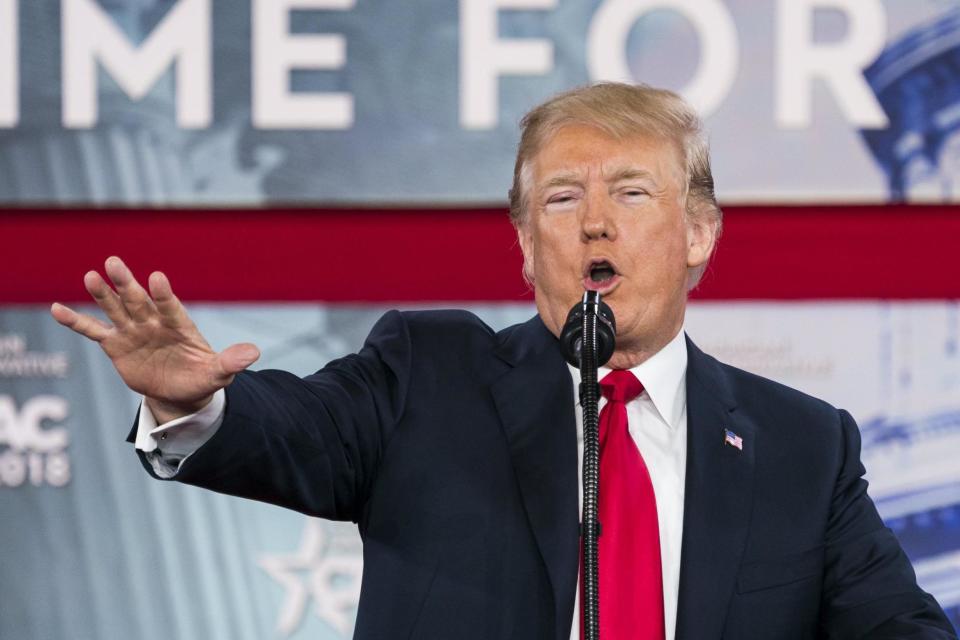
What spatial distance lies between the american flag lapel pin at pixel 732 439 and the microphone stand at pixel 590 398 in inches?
16.5

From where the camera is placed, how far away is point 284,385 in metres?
1.55

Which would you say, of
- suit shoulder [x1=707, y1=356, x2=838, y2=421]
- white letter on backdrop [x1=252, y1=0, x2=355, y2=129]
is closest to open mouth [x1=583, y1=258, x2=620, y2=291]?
suit shoulder [x1=707, y1=356, x2=838, y2=421]

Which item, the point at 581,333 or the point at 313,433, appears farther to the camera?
the point at 313,433

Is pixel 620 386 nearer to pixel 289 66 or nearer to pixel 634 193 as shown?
pixel 634 193

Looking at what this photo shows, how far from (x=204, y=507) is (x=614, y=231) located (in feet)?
5.42

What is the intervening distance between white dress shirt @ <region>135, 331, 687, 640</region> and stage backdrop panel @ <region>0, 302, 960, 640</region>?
1.28 metres

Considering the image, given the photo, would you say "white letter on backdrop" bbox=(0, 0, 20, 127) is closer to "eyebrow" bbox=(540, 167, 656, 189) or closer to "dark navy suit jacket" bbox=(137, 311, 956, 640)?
"dark navy suit jacket" bbox=(137, 311, 956, 640)

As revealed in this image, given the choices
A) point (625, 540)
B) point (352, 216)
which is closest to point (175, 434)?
point (625, 540)

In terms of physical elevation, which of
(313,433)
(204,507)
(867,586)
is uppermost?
(313,433)

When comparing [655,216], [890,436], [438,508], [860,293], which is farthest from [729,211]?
[438,508]

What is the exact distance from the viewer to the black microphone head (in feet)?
4.23

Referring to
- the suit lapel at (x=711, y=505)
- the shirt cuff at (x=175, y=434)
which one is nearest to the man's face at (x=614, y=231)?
the suit lapel at (x=711, y=505)

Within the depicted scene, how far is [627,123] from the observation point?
1703mm

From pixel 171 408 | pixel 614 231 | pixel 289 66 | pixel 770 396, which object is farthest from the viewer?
pixel 289 66
